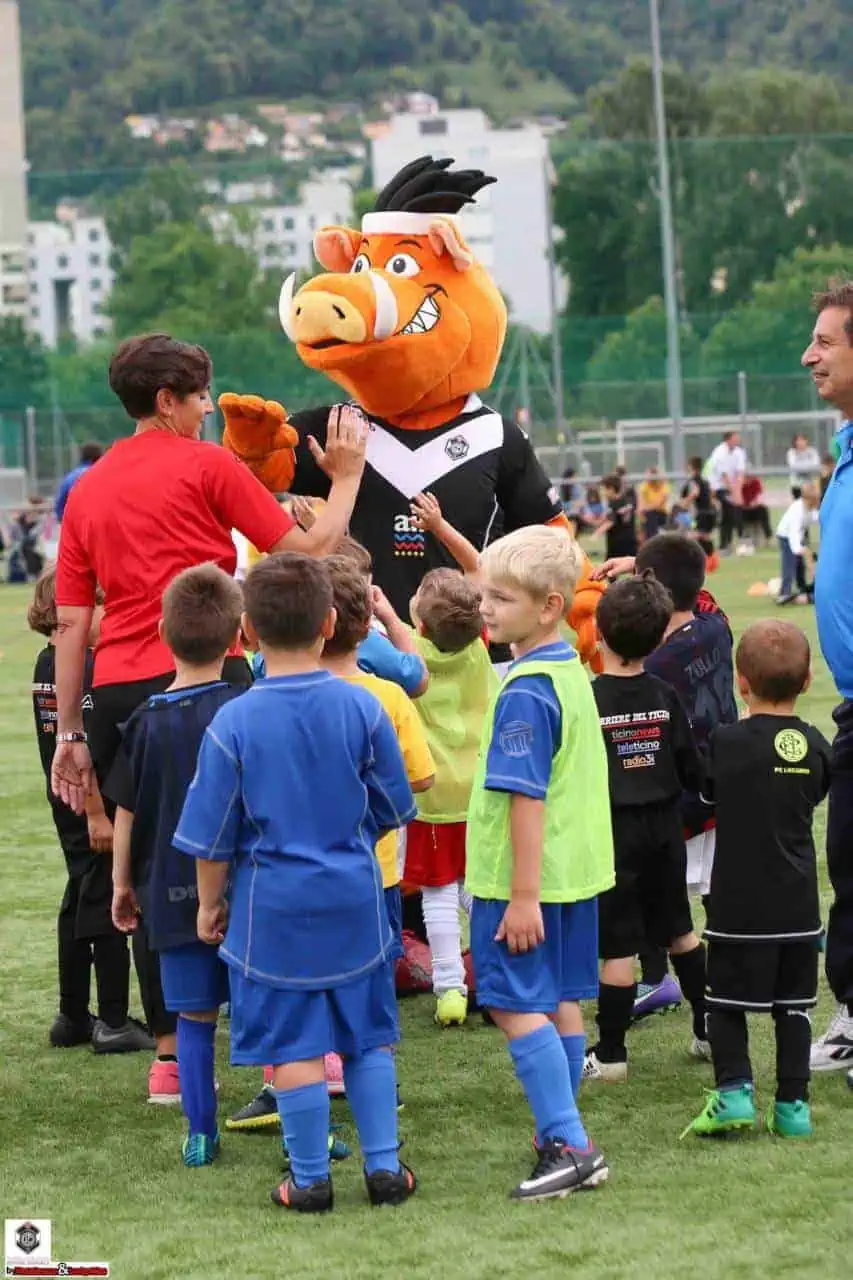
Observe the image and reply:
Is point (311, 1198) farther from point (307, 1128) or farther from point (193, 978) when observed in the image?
point (193, 978)

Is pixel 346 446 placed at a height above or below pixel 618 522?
above

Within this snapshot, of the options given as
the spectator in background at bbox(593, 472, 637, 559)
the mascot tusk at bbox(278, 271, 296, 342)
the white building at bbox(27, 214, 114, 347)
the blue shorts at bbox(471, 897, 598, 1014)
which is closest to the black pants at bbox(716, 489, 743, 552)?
the spectator in background at bbox(593, 472, 637, 559)

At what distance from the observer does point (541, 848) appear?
443cm

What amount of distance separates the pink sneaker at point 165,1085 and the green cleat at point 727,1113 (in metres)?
1.33

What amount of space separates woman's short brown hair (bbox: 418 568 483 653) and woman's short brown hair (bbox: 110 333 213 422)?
0.98m

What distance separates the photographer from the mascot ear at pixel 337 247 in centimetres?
680

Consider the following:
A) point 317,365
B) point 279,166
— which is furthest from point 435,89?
point 317,365

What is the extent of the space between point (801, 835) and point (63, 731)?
71.3 inches

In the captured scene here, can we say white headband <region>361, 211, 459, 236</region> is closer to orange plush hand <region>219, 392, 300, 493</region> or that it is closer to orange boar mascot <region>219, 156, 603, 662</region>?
orange boar mascot <region>219, 156, 603, 662</region>

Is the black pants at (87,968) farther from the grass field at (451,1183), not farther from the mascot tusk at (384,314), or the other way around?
the mascot tusk at (384,314)

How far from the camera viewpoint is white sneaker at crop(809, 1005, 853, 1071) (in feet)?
17.7


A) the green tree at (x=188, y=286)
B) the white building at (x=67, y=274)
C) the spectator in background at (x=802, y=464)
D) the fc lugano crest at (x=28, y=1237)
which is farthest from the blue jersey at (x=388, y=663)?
the white building at (x=67, y=274)

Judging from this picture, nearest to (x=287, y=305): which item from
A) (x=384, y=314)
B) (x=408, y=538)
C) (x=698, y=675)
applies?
(x=384, y=314)

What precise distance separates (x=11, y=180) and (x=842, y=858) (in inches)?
3565
